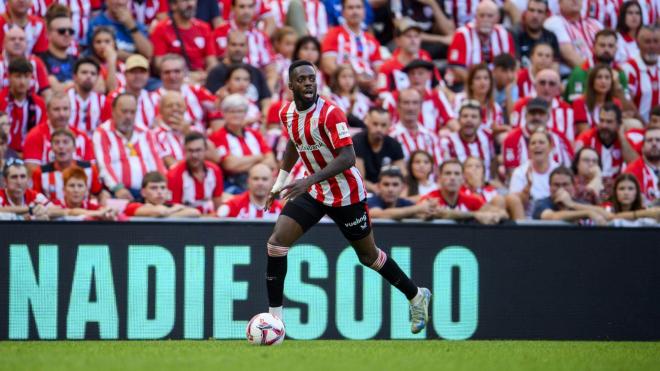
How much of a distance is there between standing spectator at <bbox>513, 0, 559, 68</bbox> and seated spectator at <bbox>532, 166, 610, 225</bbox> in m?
4.16

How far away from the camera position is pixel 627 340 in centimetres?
1143

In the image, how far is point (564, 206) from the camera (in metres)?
12.2

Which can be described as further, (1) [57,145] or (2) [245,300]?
(1) [57,145]

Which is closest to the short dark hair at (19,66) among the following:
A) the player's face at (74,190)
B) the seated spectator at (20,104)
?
the seated spectator at (20,104)

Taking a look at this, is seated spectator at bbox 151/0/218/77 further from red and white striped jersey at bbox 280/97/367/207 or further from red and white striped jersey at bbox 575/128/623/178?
red and white striped jersey at bbox 280/97/367/207

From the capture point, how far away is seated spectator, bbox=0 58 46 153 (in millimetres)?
13242

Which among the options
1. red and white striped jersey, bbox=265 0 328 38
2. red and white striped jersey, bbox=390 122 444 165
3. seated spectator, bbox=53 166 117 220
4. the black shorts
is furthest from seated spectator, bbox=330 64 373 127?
the black shorts

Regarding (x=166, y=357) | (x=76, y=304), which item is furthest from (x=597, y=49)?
(x=166, y=357)

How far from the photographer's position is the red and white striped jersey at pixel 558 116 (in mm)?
15031

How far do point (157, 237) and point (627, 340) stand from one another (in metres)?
4.49

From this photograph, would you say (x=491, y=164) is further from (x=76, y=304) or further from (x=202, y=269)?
(x=76, y=304)

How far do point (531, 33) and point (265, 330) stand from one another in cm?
854

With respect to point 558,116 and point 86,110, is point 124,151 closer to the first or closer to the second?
point 86,110

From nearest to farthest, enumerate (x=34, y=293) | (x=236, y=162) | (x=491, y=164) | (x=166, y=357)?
(x=166, y=357), (x=34, y=293), (x=236, y=162), (x=491, y=164)
